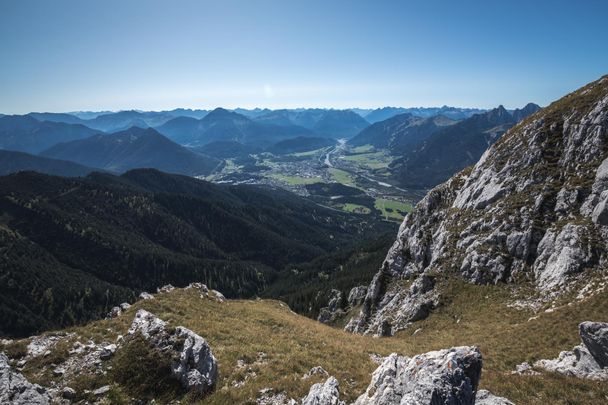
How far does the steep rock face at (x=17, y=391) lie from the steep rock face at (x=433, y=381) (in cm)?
1666

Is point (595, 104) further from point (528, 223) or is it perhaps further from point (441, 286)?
point (441, 286)

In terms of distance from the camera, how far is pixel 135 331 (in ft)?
78.4

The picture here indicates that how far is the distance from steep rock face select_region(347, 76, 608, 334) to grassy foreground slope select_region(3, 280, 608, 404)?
5.25 meters

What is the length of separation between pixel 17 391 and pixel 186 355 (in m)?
8.26

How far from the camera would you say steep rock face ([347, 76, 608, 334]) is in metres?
42.7

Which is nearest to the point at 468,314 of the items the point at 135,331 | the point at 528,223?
the point at 528,223

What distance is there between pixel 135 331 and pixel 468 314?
131ft

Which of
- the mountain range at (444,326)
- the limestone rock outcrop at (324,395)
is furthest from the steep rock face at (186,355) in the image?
the limestone rock outcrop at (324,395)

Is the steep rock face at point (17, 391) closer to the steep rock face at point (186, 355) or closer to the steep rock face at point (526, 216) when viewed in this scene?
the steep rock face at point (186, 355)

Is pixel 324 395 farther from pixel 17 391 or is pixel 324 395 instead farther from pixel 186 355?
pixel 17 391

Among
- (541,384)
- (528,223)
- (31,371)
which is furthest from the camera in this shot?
(528,223)

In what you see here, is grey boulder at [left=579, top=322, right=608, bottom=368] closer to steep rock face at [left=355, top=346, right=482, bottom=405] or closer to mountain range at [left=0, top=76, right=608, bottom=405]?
mountain range at [left=0, top=76, right=608, bottom=405]

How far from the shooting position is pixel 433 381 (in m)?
14.0

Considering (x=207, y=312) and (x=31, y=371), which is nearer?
(x=31, y=371)
